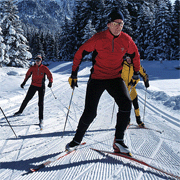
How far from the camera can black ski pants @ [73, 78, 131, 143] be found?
97.3 inches

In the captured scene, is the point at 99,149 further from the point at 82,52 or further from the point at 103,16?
the point at 103,16

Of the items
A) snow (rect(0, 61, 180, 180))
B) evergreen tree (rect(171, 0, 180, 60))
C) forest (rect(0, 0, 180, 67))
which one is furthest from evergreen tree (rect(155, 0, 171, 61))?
snow (rect(0, 61, 180, 180))

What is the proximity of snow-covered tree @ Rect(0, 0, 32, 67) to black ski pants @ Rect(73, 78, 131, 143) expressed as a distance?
69.1 ft

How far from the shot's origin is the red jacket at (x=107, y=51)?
254 centimetres

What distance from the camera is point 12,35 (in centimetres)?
2181

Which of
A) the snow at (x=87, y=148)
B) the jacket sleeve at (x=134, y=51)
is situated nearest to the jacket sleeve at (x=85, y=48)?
the jacket sleeve at (x=134, y=51)

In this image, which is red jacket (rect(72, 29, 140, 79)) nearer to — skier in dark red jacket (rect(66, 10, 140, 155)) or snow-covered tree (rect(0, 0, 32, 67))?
skier in dark red jacket (rect(66, 10, 140, 155))

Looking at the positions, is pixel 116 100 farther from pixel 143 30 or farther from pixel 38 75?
pixel 143 30

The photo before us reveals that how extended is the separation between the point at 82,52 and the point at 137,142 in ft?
7.21

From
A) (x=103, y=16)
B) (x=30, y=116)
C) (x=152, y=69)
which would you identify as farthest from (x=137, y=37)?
(x=30, y=116)

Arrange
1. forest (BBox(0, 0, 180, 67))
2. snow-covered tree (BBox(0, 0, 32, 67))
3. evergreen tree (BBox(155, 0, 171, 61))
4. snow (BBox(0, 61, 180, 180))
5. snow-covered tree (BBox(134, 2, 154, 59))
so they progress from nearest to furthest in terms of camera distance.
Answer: snow (BBox(0, 61, 180, 180)) < snow-covered tree (BBox(0, 0, 32, 67)) < forest (BBox(0, 0, 180, 67)) < evergreen tree (BBox(155, 0, 171, 61)) < snow-covered tree (BBox(134, 2, 154, 59))

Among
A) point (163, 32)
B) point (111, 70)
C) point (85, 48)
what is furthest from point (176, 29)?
point (85, 48)

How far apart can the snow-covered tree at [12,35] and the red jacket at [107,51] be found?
20959 millimetres

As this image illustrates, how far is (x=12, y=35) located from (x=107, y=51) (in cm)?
2307
